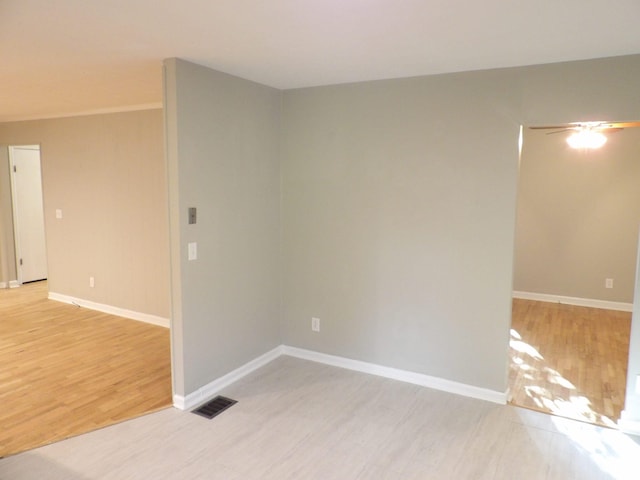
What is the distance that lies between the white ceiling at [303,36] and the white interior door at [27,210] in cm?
361

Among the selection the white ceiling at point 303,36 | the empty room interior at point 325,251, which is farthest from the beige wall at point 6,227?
the white ceiling at point 303,36

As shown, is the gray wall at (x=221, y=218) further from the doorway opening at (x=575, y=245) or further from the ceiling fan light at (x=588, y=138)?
the ceiling fan light at (x=588, y=138)

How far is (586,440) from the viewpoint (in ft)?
9.31

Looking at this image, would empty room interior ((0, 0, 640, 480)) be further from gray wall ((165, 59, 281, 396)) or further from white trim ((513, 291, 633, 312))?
white trim ((513, 291, 633, 312))

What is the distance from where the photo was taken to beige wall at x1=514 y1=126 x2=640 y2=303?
18.1ft

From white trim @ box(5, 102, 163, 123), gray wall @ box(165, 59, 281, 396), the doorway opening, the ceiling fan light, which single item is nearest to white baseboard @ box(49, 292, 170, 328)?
gray wall @ box(165, 59, 281, 396)

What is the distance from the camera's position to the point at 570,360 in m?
4.15

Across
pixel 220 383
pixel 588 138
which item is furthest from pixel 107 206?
pixel 588 138

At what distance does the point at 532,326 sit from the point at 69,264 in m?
5.76

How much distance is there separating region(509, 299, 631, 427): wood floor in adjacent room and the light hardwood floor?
0.28 meters

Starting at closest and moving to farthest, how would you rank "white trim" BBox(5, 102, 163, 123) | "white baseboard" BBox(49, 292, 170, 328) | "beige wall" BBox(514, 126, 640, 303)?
1. "white trim" BBox(5, 102, 163, 123)
2. "white baseboard" BBox(49, 292, 170, 328)
3. "beige wall" BBox(514, 126, 640, 303)

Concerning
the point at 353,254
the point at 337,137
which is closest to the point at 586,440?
the point at 353,254

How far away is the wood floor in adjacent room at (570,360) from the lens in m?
Result: 3.31

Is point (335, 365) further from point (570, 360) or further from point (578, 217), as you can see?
point (578, 217)
